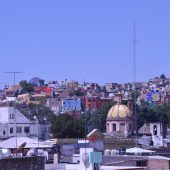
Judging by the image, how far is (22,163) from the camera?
17.7 metres

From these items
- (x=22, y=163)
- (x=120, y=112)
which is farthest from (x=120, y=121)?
(x=22, y=163)

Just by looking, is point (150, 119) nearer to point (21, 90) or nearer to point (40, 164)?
point (40, 164)

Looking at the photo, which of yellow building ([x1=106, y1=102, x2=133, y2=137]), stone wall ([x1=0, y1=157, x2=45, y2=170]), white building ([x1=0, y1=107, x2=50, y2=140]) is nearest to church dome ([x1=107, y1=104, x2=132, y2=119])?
yellow building ([x1=106, y1=102, x2=133, y2=137])

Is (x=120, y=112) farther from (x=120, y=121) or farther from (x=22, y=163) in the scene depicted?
(x=22, y=163)

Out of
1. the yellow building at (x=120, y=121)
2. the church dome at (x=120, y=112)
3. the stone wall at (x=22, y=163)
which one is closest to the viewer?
the stone wall at (x=22, y=163)

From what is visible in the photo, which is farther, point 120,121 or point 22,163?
point 120,121

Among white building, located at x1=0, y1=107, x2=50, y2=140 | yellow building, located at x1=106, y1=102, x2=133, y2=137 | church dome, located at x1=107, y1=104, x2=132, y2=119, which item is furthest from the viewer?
church dome, located at x1=107, y1=104, x2=132, y2=119

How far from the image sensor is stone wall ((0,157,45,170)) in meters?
17.3

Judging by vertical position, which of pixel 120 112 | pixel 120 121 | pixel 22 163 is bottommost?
pixel 120 121

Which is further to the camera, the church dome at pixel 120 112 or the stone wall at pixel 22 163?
the church dome at pixel 120 112

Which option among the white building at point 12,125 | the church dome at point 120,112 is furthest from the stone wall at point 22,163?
the church dome at point 120,112

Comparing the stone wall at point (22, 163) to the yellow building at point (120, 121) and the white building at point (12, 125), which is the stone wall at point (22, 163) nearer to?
the white building at point (12, 125)

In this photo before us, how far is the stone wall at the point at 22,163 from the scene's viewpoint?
1728 cm

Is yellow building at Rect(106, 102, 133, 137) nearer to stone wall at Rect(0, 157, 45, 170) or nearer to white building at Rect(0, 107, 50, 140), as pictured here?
white building at Rect(0, 107, 50, 140)
